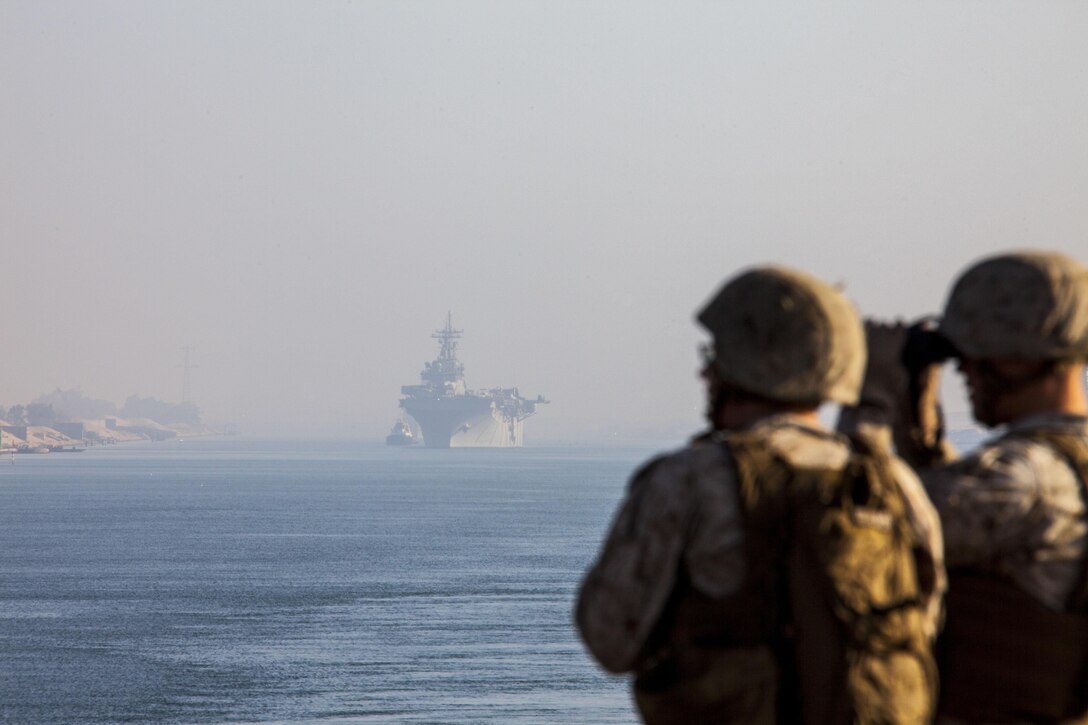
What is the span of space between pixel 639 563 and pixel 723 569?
14cm

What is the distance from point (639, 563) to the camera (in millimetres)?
2564

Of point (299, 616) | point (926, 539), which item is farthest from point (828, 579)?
point (299, 616)

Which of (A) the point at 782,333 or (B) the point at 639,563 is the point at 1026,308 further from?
(B) the point at 639,563

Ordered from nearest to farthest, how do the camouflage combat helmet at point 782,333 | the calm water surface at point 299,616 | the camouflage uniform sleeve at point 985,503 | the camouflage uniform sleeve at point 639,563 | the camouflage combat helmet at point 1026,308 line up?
the camouflage uniform sleeve at point 639,563
the camouflage combat helmet at point 782,333
the camouflage uniform sleeve at point 985,503
the camouflage combat helmet at point 1026,308
the calm water surface at point 299,616

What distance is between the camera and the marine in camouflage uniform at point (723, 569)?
8.41ft

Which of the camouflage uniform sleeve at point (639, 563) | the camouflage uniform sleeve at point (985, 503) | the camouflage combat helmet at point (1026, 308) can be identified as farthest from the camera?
the camouflage combat helmet at point (1026, 308)

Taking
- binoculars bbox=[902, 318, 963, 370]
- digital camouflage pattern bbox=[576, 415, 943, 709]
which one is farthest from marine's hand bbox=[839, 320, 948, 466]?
digital camouflage pattern bbox=[576, 415, 943, 709]

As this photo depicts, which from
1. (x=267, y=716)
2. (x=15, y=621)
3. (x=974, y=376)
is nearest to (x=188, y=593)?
(x=15, y=621)

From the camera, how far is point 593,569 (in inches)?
103

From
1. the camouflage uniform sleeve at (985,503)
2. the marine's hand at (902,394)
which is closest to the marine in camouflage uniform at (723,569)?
the camouflage uniform sleeve at (985,503)

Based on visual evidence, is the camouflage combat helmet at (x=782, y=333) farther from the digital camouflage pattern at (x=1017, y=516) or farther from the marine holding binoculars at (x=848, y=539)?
the digital camouflage pattern at (x=1017, y=516)

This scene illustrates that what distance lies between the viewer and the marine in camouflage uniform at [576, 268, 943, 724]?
2564 mm

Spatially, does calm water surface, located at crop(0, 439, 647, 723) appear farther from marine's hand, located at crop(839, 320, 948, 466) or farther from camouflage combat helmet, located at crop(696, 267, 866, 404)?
camouflage combat helmet, located at crop(696, 267, 866, 404)

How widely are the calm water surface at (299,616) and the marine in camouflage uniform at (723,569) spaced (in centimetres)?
5271
